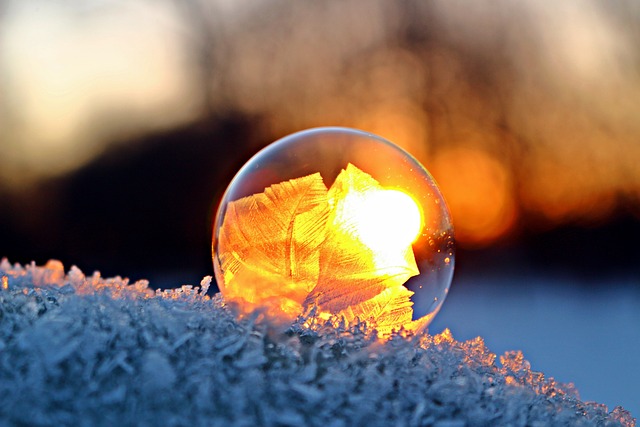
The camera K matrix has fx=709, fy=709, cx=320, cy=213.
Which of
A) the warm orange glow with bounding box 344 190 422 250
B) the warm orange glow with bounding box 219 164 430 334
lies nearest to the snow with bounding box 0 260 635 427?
the warm orange glow with bounding box 219 164 430 334

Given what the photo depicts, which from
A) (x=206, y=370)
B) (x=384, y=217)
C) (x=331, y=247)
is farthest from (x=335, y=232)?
(x=206, y=370)

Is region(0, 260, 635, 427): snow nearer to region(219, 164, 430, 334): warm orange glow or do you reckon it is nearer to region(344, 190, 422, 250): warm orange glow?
region(219, 164, 430, 334): warm orange glow

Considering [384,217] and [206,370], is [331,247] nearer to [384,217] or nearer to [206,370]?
[384,217]

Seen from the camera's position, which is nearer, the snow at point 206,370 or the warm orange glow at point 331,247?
the snow at point 206,370

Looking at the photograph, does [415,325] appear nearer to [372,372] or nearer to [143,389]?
[372,372]

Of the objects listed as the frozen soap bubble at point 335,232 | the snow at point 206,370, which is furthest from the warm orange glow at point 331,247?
the snow at point 206,370

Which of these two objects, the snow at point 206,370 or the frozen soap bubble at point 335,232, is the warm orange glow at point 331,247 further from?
the snow at point 206,370

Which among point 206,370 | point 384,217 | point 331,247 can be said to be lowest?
point 206,370
